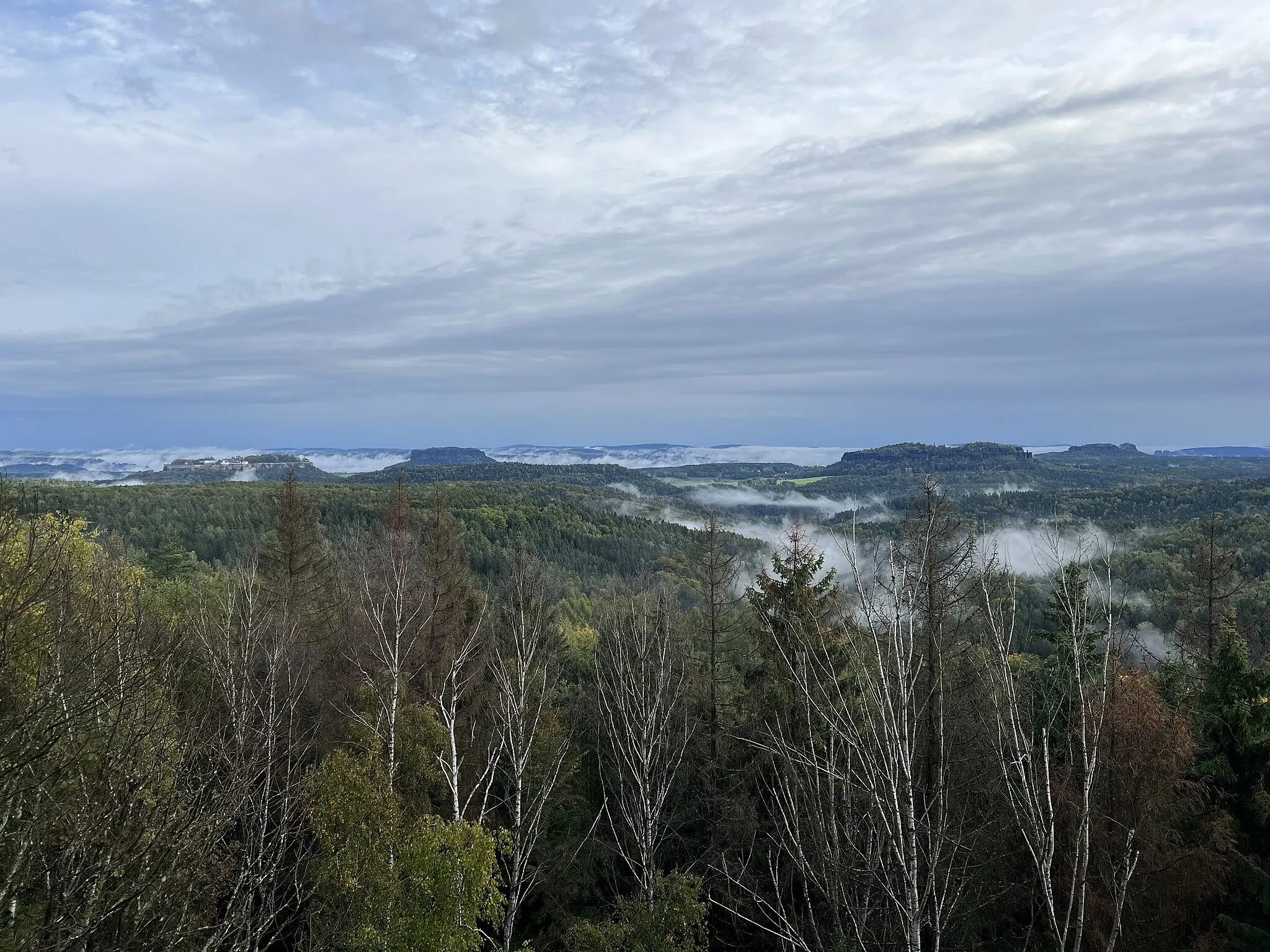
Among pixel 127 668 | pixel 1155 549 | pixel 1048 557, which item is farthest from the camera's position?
pixel 1155 549

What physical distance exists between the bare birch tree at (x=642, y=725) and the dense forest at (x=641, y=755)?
0.22m

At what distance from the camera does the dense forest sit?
345 inches

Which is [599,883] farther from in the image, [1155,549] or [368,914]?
[1155,549]

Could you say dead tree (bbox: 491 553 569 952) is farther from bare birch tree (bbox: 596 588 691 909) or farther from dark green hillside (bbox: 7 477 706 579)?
dark green hillside (bbox: 7 477 706 579)

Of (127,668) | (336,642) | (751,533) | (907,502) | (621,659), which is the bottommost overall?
(751,533)

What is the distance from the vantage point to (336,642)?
32500mm

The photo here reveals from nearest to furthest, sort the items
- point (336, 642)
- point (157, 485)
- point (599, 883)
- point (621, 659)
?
point (621, 659)
point (599, 883)
point (336, 642)
point (157, 485)

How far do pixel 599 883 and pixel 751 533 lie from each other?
16938cm

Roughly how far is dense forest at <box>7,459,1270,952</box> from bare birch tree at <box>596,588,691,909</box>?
223 millimetres

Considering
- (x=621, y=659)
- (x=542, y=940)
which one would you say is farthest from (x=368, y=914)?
(x=542, y=940)

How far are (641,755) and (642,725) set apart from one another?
1.30 metres

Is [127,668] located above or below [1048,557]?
below

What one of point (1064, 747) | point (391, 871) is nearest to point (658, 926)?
point (391, 871)

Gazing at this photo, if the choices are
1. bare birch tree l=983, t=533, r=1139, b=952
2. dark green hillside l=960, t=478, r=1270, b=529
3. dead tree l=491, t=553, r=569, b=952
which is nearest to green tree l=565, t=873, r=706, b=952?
dead tree l=491, t=553, r=569, b=952
